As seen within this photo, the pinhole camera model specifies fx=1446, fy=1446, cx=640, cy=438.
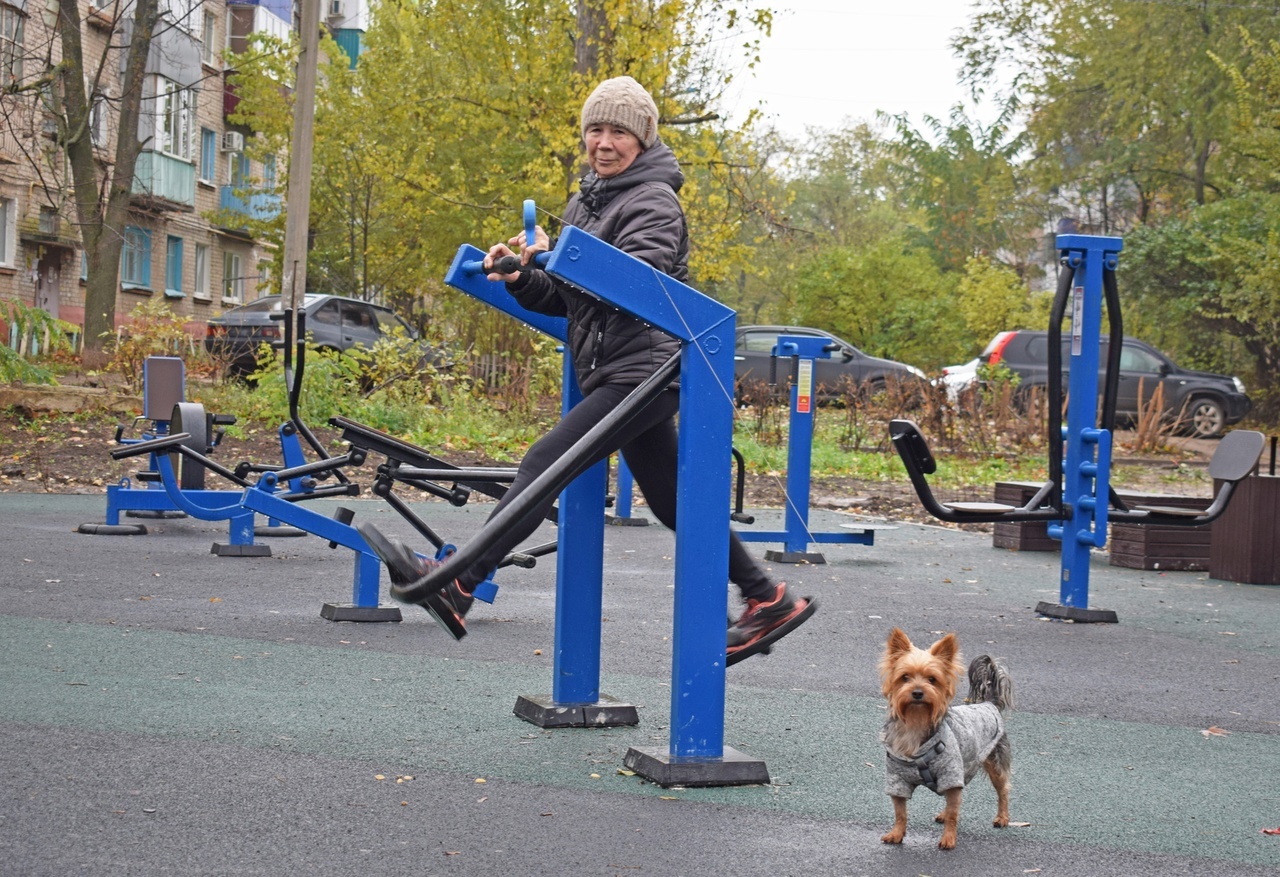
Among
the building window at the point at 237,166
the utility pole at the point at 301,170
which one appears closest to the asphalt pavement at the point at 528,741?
the utility pole at the point at 301,170

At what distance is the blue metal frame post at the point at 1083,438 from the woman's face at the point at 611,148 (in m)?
3.88

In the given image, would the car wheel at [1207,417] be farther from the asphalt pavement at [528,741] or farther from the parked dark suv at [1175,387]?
the asphalt pavement at [528,741]

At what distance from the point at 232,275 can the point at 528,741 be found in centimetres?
4512

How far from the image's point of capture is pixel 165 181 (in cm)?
3731

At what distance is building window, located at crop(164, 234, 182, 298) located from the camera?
42062 millimetres

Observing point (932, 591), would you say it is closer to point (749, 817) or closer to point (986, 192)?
point (749, 817)

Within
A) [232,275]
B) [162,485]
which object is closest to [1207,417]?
[162,485]

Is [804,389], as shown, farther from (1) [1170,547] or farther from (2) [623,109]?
(2) [623,109]

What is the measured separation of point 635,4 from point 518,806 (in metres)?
15.5

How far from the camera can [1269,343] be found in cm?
2602

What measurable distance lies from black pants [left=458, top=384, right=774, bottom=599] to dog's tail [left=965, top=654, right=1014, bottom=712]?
710 mm

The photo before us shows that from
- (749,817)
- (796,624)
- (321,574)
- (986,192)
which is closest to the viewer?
(749,817)

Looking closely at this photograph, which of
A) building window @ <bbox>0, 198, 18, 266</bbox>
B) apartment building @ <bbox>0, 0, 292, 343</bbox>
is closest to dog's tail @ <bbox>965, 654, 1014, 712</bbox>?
apartment building @ <bbox>0, 0, 292, 343</bbox>

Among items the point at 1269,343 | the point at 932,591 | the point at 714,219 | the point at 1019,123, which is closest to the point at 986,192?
the point at 1019,123
